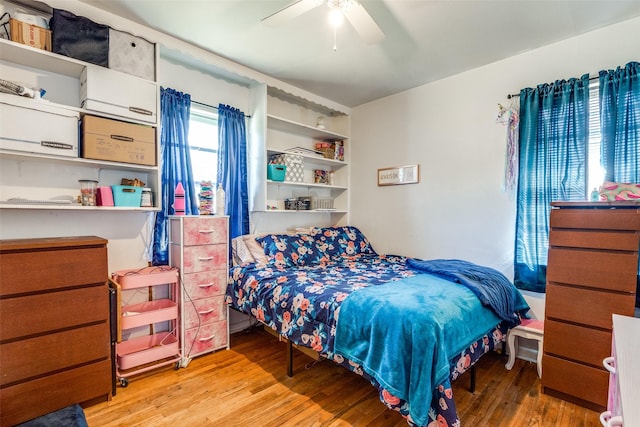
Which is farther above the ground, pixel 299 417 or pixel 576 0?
pixel 576 0

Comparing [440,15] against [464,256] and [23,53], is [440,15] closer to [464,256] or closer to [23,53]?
[464,256]

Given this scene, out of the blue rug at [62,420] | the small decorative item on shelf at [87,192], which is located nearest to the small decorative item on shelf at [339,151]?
the small decorative item on shelf at [87,192]

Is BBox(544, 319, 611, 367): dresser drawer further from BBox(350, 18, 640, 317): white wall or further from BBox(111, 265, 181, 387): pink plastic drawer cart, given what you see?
BBox(111, 265, 181, 387): pink plastic drawer cart

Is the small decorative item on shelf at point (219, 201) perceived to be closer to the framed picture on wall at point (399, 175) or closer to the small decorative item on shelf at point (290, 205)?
the small decorative item on shelf at point (290, 205)

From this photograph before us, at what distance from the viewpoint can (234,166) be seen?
2.99m

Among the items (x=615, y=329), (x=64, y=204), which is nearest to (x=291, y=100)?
(x=64, y=204)

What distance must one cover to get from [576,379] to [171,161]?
10.7 feet

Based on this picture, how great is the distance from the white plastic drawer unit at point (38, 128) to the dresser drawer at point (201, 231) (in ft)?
2.68

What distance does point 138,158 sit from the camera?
6.99 ft

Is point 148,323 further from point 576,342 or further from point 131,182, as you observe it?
point 576,342

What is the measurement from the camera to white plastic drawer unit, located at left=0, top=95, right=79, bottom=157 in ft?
5.49

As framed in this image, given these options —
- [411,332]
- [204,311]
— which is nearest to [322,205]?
[204,311]

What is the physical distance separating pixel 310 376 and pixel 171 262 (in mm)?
1434

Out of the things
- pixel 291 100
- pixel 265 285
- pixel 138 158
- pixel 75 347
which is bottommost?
pixel 75 347
